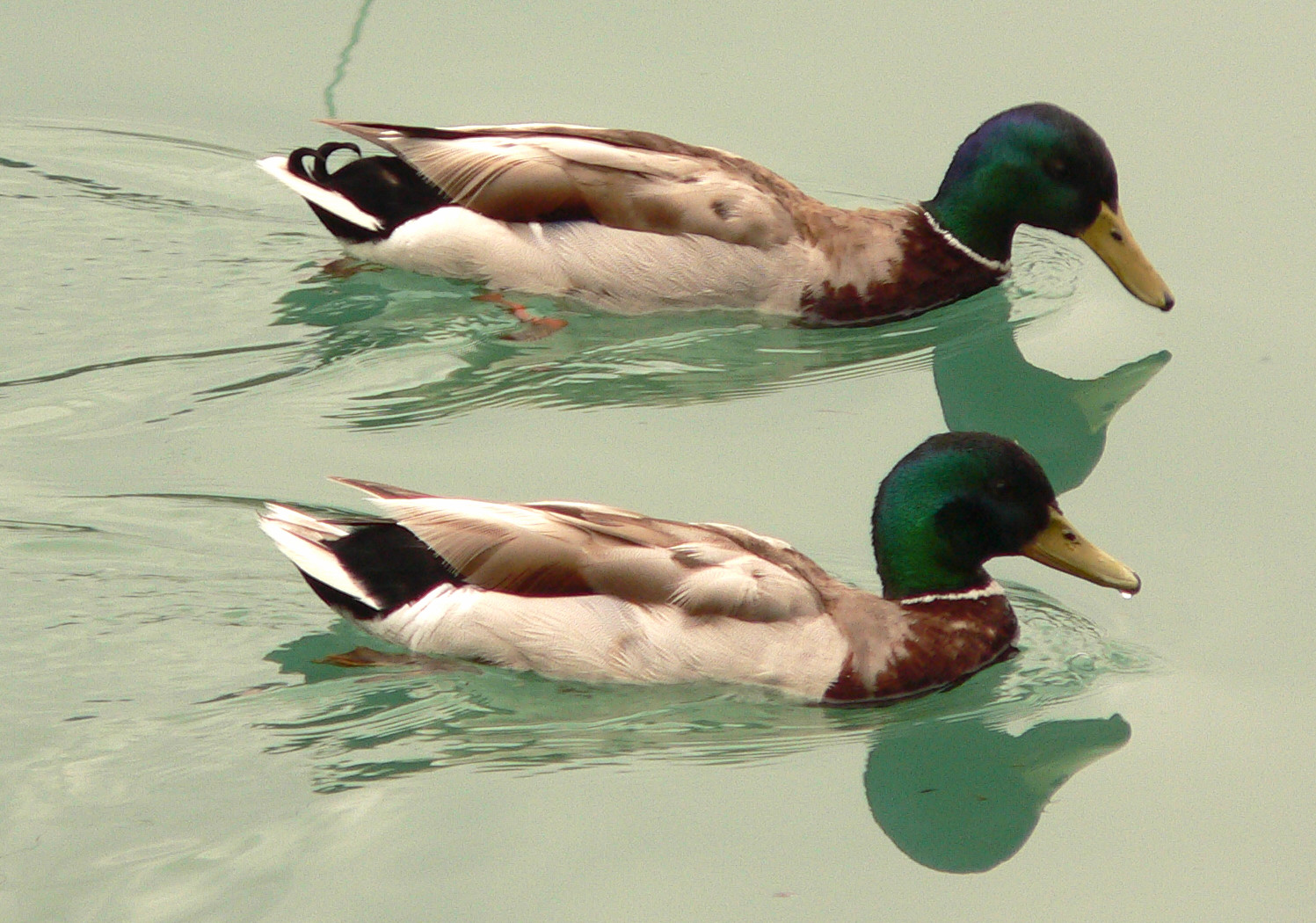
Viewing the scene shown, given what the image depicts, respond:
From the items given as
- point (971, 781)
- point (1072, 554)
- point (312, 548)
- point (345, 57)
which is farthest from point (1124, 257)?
point (312, 548)

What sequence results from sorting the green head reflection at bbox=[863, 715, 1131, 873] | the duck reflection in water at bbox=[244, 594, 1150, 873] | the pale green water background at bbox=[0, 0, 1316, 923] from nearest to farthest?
the pale green water background at bbox=[0, 0, 1316, 923] → the green head reflection at bbox=[863, 715, 1131, 873] → the duck reflection in water at bbox=[244, 594, 1150, 873]

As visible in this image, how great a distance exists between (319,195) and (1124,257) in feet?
10.8

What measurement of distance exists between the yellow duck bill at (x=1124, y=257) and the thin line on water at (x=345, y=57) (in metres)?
3.44

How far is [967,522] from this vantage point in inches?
249

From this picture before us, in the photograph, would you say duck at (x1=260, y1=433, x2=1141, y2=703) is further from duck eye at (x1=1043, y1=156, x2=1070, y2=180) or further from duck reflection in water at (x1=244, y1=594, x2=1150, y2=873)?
duck eye at (x1=1043, y1=156, x2=1070, y2=180)

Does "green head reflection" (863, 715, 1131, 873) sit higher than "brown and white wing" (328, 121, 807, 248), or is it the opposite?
"brown and white wing" (328, 121, 807, 248)

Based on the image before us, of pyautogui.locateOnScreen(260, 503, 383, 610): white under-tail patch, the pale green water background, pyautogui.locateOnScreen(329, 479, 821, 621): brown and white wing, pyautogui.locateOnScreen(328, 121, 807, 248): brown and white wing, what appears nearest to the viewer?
the pale green water background

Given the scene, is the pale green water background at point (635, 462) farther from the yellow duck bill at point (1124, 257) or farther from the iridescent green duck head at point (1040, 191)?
the iridescent green duck head at point (1040, 191)

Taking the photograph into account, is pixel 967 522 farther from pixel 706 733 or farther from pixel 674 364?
pixel 674 364

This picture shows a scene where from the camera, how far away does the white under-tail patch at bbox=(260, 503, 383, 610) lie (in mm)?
6160

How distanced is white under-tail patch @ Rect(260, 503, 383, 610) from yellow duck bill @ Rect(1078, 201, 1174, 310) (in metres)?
3.81

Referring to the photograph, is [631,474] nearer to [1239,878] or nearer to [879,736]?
[879,736]

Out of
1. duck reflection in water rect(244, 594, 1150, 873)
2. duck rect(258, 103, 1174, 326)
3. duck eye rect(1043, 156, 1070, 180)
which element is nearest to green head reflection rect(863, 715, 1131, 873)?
duck reflection in water rect(244, 594, 1150, 873)

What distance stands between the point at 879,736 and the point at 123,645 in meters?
2.23
